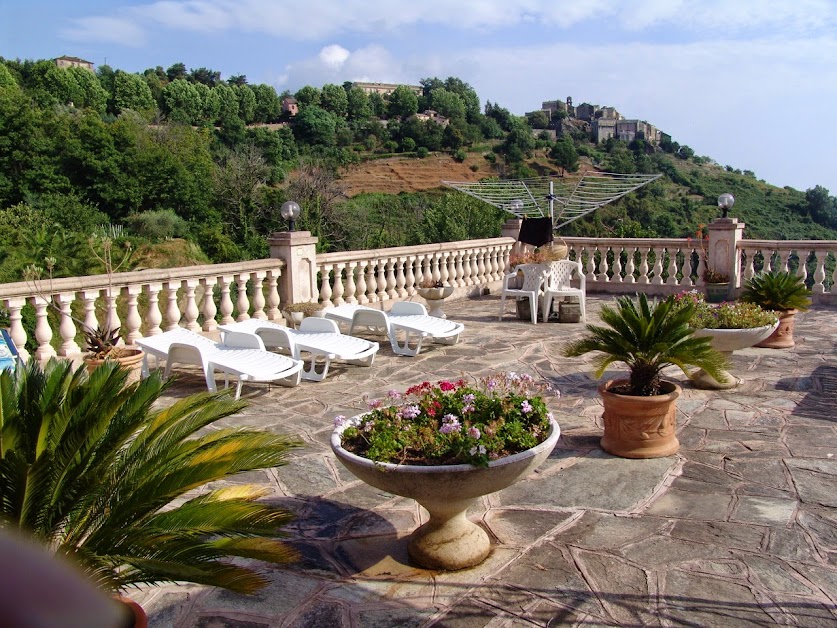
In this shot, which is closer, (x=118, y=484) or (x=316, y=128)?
(x=118, y=484)

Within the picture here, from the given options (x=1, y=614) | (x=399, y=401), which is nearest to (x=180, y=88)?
(x=399, y=401)

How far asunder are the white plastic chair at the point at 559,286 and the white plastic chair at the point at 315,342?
3.27 meters

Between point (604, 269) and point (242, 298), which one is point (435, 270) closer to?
point (604, 269)

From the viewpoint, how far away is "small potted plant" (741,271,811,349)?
8500 millimetres

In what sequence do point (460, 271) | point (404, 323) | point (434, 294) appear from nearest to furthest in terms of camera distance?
point (404, 323)
point (434, 294)
point (460, 271)

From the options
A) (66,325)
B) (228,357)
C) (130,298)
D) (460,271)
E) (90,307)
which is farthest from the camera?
(460,271)

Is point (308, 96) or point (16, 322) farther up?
point (308, 96)

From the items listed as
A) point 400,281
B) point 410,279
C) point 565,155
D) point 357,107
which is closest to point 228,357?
point 400,281

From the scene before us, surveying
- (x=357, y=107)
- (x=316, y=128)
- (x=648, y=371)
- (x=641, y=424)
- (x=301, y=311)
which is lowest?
(x=641, y=424)

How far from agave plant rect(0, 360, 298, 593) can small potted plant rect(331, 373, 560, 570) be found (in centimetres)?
61

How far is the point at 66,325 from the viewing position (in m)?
7.49

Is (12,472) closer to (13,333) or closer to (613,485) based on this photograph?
(613,485)

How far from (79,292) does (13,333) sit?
0.80 meters

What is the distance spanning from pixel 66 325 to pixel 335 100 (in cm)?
6496
